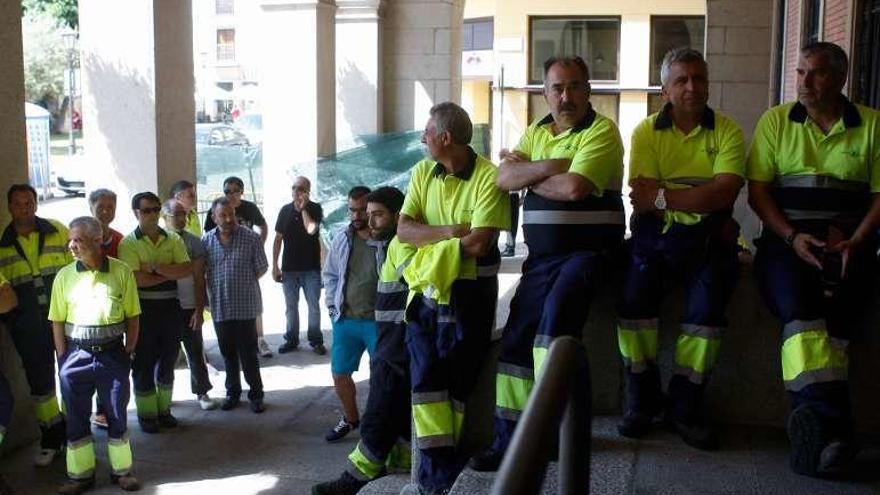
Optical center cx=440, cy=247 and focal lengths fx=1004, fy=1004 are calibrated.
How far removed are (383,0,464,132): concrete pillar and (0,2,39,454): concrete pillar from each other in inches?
307

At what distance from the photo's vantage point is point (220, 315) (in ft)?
26.8

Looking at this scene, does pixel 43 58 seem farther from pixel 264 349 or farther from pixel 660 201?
pixel 660 201

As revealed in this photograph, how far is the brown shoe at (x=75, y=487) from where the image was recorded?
655 centimetres

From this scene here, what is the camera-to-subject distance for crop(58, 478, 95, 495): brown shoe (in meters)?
6.55

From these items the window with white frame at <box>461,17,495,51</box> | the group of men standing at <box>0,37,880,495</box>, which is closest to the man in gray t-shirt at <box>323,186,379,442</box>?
the group of men standing at <box>0,37,880,495</box>

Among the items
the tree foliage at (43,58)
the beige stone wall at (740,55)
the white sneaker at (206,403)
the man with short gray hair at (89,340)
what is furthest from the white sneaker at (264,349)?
the tree foliage at (43,58)

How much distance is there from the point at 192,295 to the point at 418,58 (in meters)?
7.38

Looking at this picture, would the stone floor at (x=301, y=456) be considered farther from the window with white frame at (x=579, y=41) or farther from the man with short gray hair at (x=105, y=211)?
the window with white frame at (x=579, y=41)

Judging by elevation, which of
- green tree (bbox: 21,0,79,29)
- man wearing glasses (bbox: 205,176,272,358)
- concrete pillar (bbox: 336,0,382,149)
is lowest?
man wearing glasses (bbox: 205,176,272,358)

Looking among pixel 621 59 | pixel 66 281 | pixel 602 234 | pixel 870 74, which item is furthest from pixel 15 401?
pixel 621 59

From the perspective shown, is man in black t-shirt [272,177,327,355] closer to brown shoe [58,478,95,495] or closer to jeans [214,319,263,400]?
jeans [214,319,263,400]

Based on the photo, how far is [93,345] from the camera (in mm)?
6477

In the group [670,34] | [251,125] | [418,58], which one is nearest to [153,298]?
[418,58]

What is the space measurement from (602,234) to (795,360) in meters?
0.99
